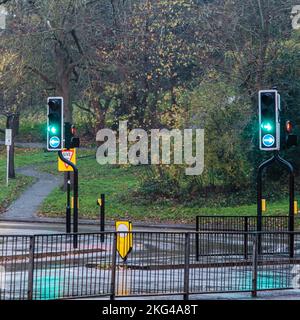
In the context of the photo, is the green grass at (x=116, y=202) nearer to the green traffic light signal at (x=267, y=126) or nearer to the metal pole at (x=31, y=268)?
the green traffic light signal at (x=267, y=126)

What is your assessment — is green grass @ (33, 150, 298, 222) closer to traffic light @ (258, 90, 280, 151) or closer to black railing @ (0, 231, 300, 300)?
traffic light @ (258, 90, 280, 151)

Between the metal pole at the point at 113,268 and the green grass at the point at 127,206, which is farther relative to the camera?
the green grass at the point at 127,206

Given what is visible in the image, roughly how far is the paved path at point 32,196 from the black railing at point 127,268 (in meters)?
22.4

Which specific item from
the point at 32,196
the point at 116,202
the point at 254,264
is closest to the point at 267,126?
the point at 254,264

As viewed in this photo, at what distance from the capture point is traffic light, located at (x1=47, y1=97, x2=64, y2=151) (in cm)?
2517

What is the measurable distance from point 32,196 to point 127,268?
28.7 meters

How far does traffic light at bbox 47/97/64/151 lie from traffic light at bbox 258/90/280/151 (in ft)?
18.5

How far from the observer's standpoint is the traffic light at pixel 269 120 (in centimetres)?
2298

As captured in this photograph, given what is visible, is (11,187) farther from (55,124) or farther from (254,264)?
(254,264)

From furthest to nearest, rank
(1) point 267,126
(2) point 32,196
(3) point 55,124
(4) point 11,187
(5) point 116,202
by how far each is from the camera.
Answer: (4) point 11,187, (2) point 32,196, (5) point 116,202, (3) point 55,124, (1) point 267,126

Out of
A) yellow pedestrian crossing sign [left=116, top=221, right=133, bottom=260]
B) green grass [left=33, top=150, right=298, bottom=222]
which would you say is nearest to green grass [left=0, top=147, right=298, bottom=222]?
green grass [left=33, top=150, right=298, bottom=222]

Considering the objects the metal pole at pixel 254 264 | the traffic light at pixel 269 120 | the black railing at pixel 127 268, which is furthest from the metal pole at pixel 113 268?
the traffic light at pixel 269 120

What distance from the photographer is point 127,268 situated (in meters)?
15.4

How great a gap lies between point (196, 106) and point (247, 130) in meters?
2.56
